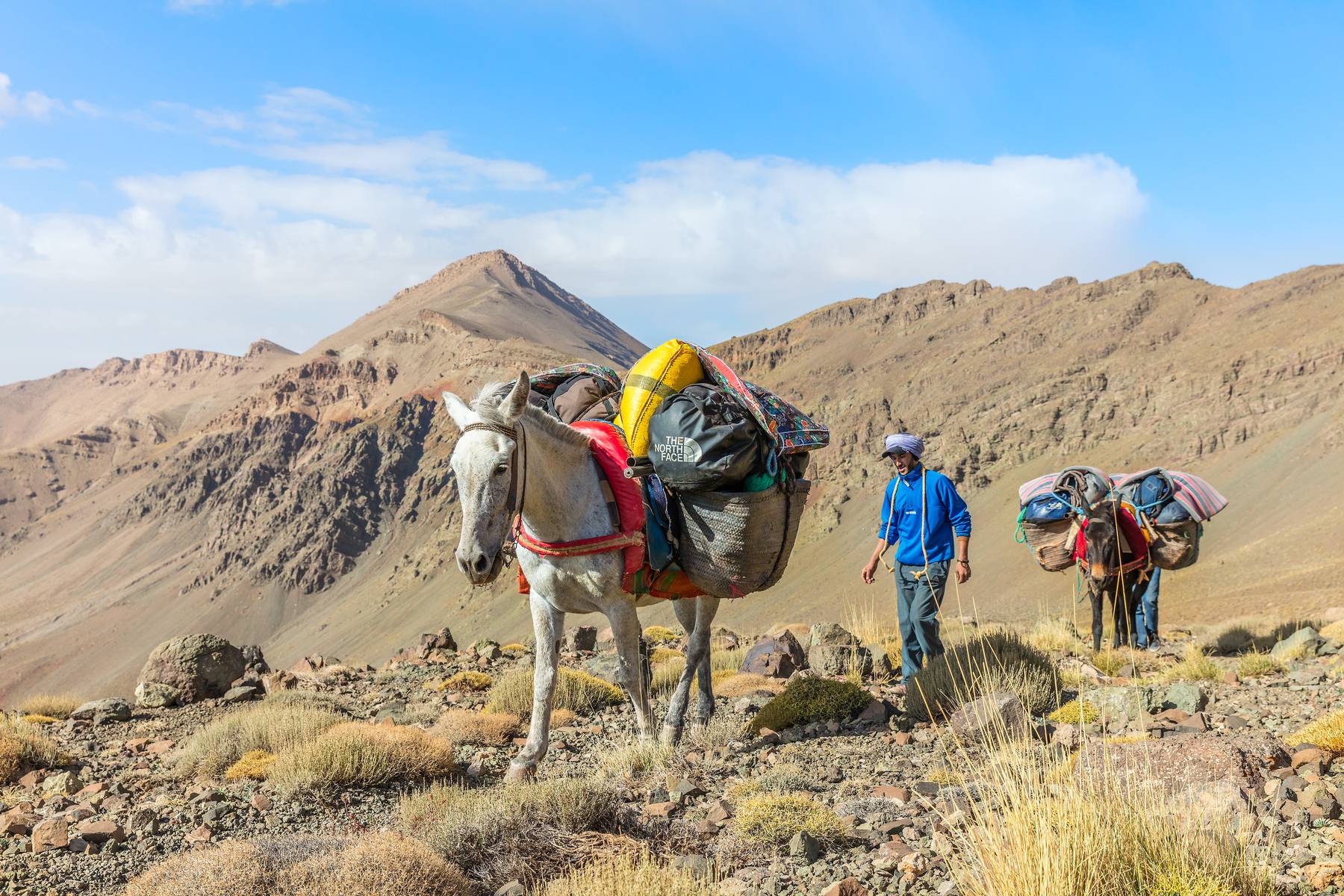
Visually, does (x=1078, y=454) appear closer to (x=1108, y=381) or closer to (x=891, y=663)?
(x=1108, y=381)

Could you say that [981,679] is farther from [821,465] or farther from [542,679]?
[821,465]

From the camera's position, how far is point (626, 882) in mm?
3926

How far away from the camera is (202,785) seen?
22.3 feet

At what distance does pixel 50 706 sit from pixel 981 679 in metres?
10.7

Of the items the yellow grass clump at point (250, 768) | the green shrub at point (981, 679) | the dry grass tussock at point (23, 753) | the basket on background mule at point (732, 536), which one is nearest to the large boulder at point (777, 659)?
the green shrub at point (981, 679)

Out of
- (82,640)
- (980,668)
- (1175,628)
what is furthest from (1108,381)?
(82,640)

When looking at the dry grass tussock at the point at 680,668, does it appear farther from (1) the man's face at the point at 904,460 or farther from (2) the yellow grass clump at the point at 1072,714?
(2) the yellow grass clump at the point at 1072,714

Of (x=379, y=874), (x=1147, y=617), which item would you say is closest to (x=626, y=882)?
(x=379, y=874)

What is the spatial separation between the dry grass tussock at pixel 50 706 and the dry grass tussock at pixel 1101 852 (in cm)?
1107

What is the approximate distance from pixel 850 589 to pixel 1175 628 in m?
36.9

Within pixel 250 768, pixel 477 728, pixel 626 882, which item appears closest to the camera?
pixel 626 882

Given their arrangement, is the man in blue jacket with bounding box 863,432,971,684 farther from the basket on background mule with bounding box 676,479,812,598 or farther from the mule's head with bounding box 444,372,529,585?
the mule's head with bounding box 444,372,529,585

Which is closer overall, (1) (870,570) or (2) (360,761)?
(2) (360,761)

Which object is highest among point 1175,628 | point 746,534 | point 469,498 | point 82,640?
point 469,498
